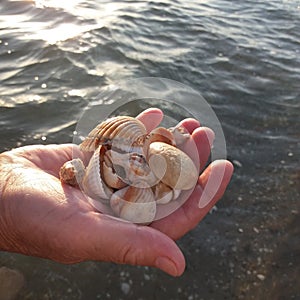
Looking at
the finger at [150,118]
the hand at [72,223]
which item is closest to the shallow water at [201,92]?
the hand at [72,223]

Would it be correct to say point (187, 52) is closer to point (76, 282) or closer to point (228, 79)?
point (228, 79)

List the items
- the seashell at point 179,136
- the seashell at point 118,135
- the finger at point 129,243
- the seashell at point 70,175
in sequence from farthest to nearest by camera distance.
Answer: the seashell at point 179,136 → the seashell at point 118,135 → the seashell at point 70,175 → the finger at point 129,243

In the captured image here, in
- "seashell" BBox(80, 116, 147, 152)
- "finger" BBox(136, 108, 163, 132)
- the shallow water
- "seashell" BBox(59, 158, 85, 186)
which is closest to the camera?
"seashell" BBox(59, 158, 85, 186)

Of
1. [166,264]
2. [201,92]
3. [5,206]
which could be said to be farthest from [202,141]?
[201,92]

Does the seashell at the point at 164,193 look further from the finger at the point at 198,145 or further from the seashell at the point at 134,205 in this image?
the finger at the point at 198,145

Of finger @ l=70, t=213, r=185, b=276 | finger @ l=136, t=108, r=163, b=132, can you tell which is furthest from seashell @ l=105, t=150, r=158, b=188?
finger @ l=136, t=108, r=163, b=132

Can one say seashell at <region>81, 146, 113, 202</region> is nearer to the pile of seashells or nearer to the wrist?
the pile of seashells
